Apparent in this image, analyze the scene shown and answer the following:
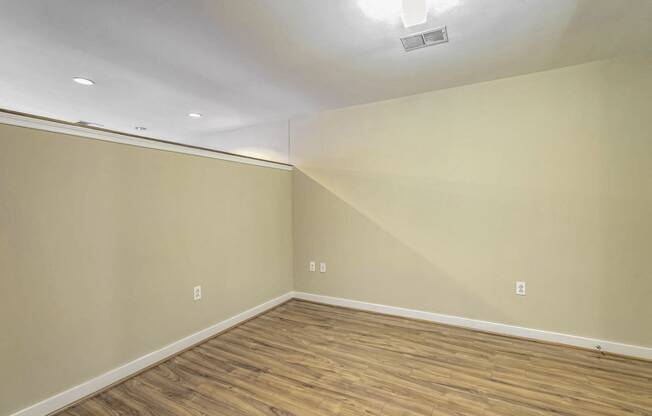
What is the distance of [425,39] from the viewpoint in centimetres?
195

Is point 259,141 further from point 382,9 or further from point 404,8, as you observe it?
point 404,8

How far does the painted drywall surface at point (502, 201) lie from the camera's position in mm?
2203

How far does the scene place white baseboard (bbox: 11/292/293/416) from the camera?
1.58m

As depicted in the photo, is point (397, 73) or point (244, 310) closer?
point (397, 73)

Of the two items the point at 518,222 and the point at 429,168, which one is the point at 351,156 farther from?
the point at 518,222

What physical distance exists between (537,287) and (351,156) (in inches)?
84.4

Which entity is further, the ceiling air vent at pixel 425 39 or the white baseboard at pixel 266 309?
the ceiling air vent at pixel 425 39

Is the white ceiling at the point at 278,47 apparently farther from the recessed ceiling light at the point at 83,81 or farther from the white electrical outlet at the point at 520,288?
the white electrical outlet at the point at 520,288

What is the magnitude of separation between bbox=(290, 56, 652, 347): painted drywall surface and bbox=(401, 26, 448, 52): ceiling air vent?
914 mm

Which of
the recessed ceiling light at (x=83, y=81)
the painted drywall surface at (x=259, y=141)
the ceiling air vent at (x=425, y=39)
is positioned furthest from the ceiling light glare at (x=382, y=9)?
the recessed ceiling light at (x=83, y=81)

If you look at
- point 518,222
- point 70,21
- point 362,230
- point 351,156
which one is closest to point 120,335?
point 70,21

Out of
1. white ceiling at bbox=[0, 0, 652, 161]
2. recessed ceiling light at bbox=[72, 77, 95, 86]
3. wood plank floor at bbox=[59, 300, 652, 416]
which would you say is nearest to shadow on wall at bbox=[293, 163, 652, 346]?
wood plank floor at bbox=[59, 300, 652, 416]

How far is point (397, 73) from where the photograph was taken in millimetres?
2443

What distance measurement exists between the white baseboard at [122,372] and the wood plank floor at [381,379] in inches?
2.5
